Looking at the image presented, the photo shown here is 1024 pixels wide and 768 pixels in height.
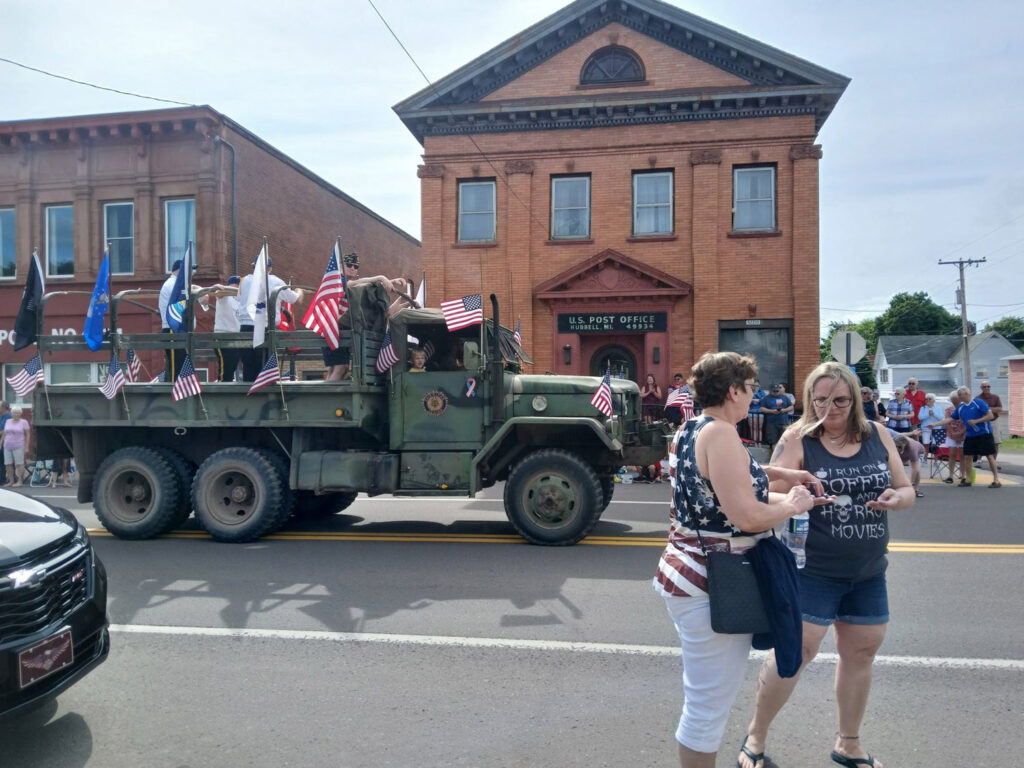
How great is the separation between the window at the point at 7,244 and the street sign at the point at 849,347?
68.6 ft

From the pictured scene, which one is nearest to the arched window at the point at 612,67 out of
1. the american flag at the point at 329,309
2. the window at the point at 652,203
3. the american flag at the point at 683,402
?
the window at the point at 652,203

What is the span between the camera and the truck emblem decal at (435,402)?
8.83 meters

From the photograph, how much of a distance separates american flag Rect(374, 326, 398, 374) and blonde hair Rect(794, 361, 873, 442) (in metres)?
5.72

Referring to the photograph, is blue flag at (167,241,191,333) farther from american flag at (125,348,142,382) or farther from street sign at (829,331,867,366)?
street sign at (829,331,867,366)

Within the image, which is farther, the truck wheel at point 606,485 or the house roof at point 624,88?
the house roof at point 624,88

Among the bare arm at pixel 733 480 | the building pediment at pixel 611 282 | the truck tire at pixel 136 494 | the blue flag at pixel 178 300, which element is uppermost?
the building pediment at pixel 611 282

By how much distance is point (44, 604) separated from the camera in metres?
3.70

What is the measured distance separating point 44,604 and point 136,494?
237 inches

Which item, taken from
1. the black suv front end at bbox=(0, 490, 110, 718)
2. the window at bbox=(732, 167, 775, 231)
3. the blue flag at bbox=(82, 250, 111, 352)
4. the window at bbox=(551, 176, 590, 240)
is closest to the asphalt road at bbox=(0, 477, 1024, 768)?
the black suv front end at bbox=(0, 490, 110, 718)

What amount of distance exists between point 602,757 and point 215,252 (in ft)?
63.8

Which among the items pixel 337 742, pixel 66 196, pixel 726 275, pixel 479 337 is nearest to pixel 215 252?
pixel 66 196

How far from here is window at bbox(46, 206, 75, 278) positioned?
73.0 feet

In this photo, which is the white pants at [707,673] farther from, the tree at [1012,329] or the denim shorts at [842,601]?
the tree at [1012,329]

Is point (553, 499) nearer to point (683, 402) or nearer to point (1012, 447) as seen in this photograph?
point (683, 402)
